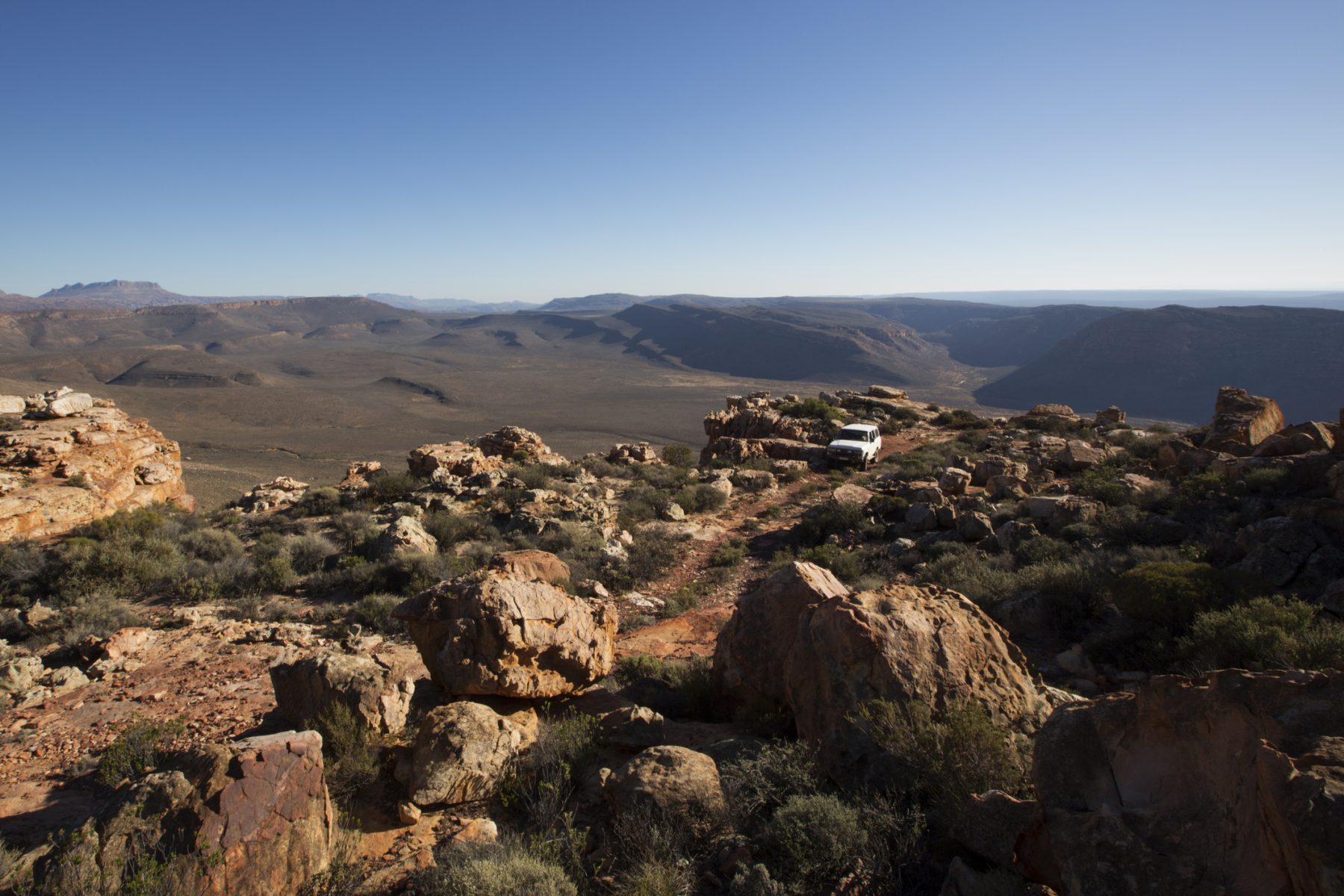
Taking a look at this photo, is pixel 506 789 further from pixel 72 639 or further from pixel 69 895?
pixel 72 639

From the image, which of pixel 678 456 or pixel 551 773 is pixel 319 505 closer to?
pixel 678 456

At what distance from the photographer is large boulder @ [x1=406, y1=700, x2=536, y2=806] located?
4605 millimetres

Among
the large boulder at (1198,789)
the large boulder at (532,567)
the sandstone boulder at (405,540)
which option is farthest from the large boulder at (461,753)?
the sandstone boulder at (405,540)

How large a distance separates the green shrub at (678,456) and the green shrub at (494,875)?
18.3 meters

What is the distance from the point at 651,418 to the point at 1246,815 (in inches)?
2662

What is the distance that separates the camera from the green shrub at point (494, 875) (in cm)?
338

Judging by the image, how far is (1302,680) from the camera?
305 centimetres

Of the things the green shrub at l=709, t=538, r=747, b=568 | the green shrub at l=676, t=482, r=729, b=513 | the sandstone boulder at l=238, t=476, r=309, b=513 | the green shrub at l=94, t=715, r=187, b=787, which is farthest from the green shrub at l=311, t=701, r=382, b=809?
the sandstone boulder at l=238, t=476, r=309, b=513

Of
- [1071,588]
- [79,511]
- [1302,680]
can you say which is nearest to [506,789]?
[1302,680]

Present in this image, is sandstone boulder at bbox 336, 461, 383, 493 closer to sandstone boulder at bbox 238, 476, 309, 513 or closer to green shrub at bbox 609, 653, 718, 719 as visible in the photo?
sandstone boulder at bbox 238, 476, 309, 513

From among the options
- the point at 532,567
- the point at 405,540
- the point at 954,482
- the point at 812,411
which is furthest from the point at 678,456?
the point at 532,567

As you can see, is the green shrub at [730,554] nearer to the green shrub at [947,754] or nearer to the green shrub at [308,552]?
the green shrub at [308,552]

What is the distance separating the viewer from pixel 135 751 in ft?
16.7

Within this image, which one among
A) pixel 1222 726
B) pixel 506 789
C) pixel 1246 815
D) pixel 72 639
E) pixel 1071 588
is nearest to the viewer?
pixel 1246 815
